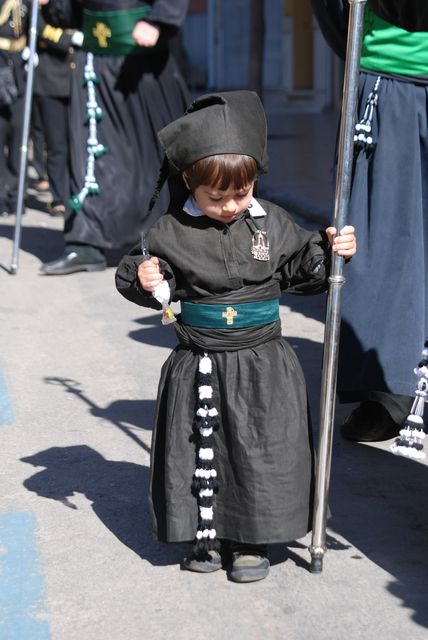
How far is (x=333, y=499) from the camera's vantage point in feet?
13.8

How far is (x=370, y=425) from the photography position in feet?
15.6

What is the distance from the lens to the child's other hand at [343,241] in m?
3.40

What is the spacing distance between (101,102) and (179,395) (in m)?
4.38

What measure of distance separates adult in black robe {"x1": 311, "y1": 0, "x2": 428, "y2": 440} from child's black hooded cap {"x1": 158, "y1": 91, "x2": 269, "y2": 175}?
3.62ft

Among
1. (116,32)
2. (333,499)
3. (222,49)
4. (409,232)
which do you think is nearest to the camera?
(333,499)

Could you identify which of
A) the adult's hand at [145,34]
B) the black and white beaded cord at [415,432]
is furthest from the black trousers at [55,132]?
the black and white beaded cord at [415,432]

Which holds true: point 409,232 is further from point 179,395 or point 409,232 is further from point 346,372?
point 179,395

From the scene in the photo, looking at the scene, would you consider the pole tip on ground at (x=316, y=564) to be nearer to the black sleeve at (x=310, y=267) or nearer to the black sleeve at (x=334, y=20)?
the black sleeve at (x=310, y=267)

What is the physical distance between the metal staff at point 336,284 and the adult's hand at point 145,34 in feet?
13.2

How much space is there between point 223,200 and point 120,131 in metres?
4.47

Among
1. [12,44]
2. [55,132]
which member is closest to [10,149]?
[55,132]

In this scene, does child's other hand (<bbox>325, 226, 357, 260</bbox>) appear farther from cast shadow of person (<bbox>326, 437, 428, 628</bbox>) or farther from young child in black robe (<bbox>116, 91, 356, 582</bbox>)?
cast shadow of person (<bbox>326, 437, 428, 628</bbox>)

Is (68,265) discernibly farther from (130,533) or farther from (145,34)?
(130,533)

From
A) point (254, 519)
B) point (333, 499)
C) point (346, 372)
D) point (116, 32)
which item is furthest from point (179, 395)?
point (116, 32)
